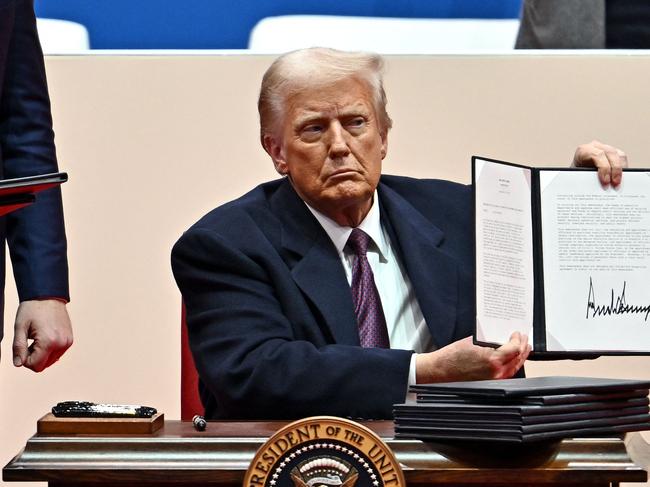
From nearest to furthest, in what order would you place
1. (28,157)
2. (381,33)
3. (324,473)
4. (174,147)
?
(324,473) < (28,157) < (174,147) < (381,33)

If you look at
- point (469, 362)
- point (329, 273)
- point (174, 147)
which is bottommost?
point (469, 362)

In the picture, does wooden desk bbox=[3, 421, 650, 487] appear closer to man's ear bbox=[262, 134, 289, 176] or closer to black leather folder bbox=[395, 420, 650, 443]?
black leather folder bbox=[395, 420, 650, 443]

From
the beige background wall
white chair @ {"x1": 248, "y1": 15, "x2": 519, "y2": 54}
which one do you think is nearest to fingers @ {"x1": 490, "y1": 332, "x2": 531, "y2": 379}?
the beige background wall

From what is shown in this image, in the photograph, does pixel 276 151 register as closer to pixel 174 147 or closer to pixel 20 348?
pixel 20 348

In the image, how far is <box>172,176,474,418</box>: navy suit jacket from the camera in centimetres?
195

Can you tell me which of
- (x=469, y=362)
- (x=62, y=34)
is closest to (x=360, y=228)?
(x=469, y=362)

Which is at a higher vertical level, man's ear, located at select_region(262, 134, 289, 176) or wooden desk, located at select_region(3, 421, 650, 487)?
man's ear, located at select_region(262, 134, 289, 176)

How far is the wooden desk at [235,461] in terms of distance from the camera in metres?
1.48

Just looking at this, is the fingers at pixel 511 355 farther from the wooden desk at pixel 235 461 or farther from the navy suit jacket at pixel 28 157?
the navy suit jacket at pixel 28 157

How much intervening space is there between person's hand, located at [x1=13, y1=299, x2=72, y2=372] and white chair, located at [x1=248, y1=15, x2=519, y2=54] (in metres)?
1.48

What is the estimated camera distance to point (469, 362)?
1.97m

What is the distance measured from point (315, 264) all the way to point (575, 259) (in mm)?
450

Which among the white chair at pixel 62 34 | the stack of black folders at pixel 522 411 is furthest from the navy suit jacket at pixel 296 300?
the white chair at pixel 62 34
